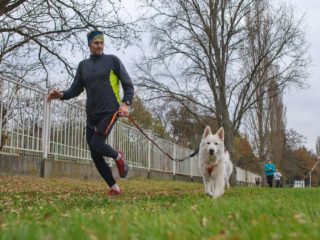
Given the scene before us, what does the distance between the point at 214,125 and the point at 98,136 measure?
27918mm

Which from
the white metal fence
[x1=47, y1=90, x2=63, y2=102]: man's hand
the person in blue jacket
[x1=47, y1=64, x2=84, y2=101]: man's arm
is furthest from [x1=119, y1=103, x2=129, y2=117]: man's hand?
the white metal fence

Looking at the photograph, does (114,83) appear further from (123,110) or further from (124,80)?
(123,110)

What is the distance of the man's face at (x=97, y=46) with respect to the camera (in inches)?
281

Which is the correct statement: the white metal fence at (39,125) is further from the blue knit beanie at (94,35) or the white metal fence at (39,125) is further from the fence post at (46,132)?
the blue knit beanie at (94,35)

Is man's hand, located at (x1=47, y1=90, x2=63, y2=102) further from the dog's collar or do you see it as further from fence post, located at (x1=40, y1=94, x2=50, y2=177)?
fence post, located at (x1=40, y1=94, x2=50, y2=177)

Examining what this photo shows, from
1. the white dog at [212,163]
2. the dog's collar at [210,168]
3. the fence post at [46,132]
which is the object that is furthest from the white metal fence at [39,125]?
the dog's collar at [210,168]

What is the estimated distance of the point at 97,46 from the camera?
716 centimetres

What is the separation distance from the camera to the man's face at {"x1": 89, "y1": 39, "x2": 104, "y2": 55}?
7.13 m

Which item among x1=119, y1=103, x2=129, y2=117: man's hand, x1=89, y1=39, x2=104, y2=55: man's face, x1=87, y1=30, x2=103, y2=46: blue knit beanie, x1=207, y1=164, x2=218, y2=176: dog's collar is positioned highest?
x1=87, y1=30, x2=103, y2=46: blue knit beanie

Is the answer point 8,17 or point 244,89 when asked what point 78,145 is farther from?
point 244,89

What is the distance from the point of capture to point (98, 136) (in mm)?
7098

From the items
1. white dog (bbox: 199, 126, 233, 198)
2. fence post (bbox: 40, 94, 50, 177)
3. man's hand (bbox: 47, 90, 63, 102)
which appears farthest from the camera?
fence post (bbox: 40, 94, 50, 177)

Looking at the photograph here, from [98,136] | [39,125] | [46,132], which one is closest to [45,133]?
[46,132]

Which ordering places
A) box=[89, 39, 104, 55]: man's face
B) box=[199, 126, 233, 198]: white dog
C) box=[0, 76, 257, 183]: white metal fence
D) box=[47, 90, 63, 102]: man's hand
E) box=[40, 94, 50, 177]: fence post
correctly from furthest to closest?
box=[40, 94, 50, 177]: fence post, box=[0, 76, 257, 183]: white metal fence, box=[199, 126, 233, 198]: white dog, box=[47, 90, 63, 102]: man's hand, box=[89, 39, 104, 55]: man's face
